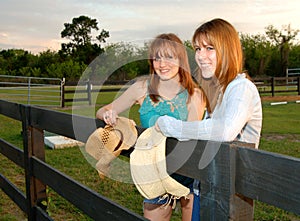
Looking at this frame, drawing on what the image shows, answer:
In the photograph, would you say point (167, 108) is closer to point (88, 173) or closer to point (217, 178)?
point (217, 178)

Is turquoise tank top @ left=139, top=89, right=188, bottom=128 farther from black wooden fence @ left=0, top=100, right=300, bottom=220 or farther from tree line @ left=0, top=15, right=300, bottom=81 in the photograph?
tree line @ left=0, top=15, right=300, bottom=81

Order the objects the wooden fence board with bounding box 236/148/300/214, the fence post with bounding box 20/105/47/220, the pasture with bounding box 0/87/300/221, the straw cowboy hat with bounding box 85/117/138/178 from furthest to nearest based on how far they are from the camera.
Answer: the pasture with bounding box 0/87/300/221 < the fence post with bounding box 20/105/47/220 < the straw cowboy hat with bounding box 85/117/138/178 < the wooden fence board with bounding box 236/148/300/214

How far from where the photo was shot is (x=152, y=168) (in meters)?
1.51

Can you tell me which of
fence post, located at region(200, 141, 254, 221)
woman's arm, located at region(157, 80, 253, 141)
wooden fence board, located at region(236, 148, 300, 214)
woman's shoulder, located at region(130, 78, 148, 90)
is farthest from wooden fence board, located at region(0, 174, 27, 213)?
wooden fence board, located at region(236, 148, 300, 214)

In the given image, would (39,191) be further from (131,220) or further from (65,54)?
(65,54)

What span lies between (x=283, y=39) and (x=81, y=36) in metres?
24.1

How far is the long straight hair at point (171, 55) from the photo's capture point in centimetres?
197

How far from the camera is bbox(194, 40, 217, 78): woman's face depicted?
156 cm

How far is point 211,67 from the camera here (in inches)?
62.1

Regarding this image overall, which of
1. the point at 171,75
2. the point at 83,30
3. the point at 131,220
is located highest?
the point at 83,30

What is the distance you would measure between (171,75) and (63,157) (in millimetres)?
4112

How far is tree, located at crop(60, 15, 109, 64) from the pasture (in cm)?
3461

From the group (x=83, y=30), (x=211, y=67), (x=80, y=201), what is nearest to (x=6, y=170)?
(x=80, y=201)

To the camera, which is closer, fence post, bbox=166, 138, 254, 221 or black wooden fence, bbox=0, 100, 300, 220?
black wooden fence, bbox=0, 100, 300, 220
